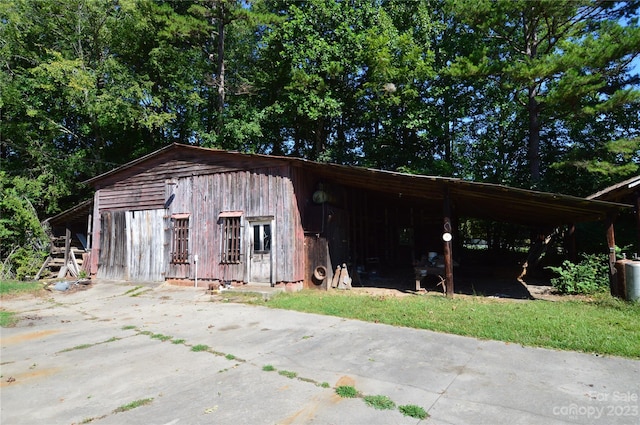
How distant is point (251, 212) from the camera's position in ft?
39.3

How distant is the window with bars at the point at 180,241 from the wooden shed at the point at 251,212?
0.12ft

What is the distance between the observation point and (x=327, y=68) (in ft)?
63.1

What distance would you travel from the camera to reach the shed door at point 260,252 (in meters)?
11.6

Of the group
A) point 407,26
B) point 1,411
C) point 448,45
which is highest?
point 407,26

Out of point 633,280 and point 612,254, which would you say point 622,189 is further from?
point 633,280

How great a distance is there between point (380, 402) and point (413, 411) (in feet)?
1.16

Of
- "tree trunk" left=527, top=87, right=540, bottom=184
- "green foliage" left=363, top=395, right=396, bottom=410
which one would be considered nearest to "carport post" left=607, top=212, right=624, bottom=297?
"tree trunk" left=527, top=87, right=540, bottom=184

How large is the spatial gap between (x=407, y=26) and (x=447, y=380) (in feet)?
74.2

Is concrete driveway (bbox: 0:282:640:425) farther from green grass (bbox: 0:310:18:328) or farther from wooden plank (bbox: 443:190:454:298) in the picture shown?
wooden plank (bbox: 443:190:454:298)

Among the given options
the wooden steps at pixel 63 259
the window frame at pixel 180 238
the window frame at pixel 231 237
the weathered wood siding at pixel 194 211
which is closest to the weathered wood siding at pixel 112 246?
the weathered wood siding at pixel 194 211

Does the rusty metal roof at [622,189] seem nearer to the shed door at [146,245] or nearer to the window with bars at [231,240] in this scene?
the window with bars at [231,240]

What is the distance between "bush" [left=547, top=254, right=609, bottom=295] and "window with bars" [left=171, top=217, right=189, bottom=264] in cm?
1183

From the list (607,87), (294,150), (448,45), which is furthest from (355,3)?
(607,87)

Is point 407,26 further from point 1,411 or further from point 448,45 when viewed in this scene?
point 1,411
